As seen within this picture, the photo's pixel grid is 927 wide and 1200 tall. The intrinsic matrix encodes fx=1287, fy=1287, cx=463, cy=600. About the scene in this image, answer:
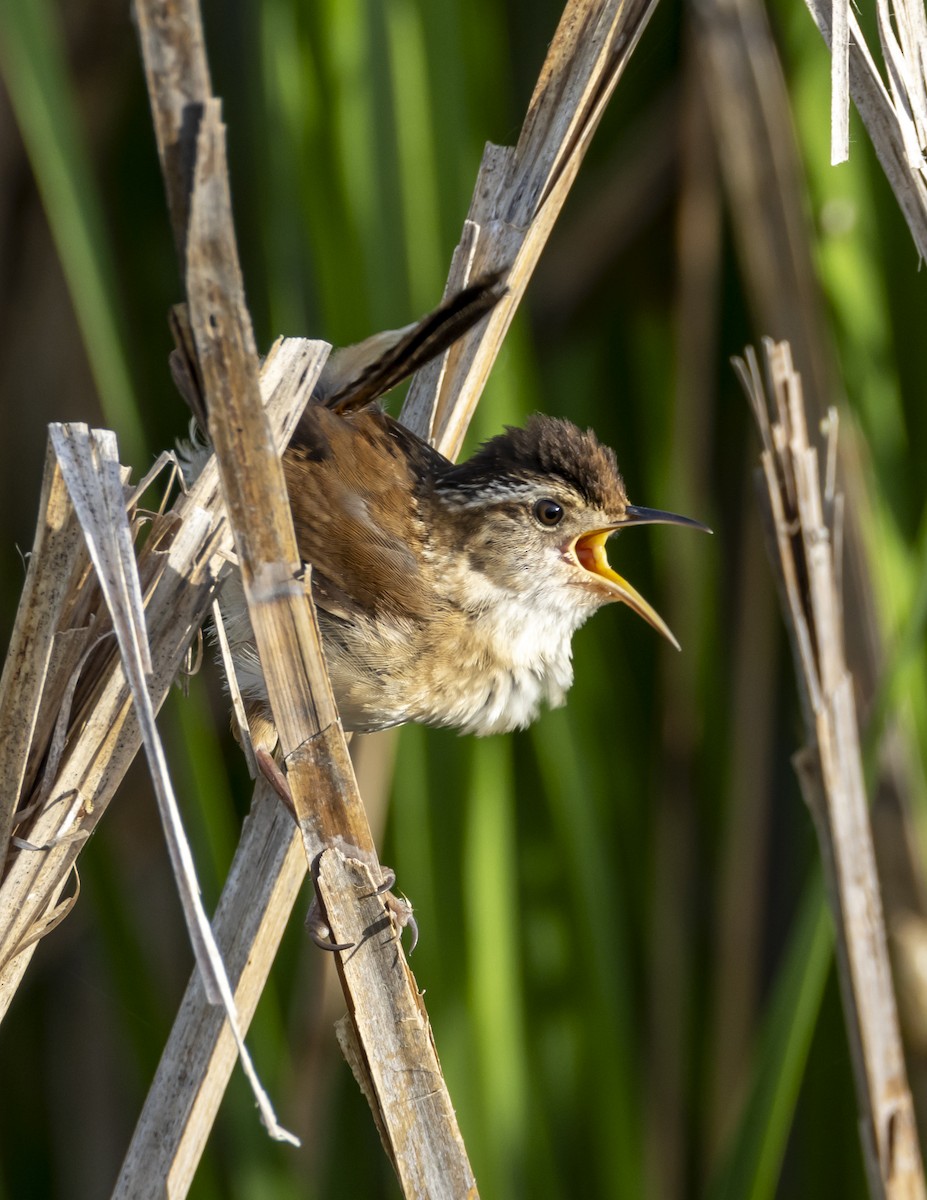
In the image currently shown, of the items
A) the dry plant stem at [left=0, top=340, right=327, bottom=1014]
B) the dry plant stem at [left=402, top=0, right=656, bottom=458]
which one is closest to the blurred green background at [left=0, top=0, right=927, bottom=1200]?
the dry plant stem at [left=402, top=0, right=656, bottom=458]

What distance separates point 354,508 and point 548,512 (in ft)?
1.10

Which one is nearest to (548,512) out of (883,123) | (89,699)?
(883,123)

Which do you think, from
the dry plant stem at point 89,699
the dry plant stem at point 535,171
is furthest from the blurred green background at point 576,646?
the dry plant stem at point 89,699

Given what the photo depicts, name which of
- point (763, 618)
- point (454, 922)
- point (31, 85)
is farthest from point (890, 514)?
point (31, 85)

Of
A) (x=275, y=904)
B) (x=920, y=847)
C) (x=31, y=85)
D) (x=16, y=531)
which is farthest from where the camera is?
(x=16, y=531)

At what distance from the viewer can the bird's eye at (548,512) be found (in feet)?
6.40

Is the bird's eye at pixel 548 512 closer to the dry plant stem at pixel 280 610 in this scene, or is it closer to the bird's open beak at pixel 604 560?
the bird's open beak at pixel 604 560

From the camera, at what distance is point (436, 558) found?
6.28ft

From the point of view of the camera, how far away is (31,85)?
69.2 inches

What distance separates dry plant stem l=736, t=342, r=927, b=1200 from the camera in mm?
1523

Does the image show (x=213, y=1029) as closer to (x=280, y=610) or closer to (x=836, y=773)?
(x=280, y=610)

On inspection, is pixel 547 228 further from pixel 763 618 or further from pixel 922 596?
pixel 763 618

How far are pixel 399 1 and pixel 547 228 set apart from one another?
53cm

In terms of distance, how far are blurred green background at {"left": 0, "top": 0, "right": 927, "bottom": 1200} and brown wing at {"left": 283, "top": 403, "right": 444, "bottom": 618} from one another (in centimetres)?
18
